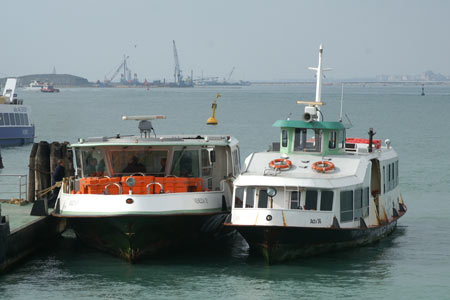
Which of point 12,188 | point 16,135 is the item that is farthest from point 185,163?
point 16,135

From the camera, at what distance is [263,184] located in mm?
25641

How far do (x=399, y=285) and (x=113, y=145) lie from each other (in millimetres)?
9685

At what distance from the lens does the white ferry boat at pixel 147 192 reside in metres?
25.8

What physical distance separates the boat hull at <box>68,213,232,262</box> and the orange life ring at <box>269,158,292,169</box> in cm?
243

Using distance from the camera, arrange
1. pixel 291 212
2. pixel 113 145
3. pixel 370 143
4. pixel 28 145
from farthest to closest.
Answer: pixel 28 145
pixel 370 143
pixel 113 145
pixel 291 212

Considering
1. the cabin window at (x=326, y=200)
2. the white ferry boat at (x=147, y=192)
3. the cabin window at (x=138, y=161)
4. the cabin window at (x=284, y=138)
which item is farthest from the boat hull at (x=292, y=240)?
the cabin window at (x=284, y=138)

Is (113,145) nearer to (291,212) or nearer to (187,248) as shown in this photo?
(187,248)

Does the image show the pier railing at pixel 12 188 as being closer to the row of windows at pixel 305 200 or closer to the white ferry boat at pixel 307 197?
the white ferry boat at pixel 307 197

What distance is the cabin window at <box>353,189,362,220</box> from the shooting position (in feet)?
88.9

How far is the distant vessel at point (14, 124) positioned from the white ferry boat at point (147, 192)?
4828cm

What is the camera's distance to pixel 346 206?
26625 mm

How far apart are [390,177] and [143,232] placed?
34.9ft

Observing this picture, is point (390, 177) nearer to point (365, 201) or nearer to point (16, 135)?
point (365, 201)

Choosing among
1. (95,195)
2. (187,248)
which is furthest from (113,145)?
(187,248)
